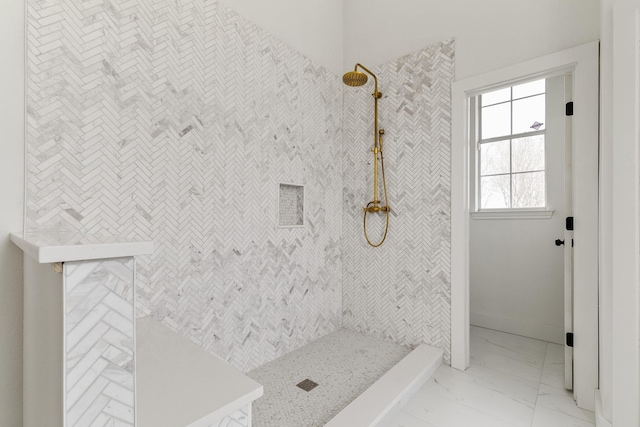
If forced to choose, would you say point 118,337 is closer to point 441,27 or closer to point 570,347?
point 570,347

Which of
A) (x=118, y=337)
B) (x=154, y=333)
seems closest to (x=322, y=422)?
(x=154, y=333)

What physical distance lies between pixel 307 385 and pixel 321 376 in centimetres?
14

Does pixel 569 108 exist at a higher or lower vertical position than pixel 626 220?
higher

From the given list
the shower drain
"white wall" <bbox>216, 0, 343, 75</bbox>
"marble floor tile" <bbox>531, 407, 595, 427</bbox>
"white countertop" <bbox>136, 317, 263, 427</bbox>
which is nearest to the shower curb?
the shower drain

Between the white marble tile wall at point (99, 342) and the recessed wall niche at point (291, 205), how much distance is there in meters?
1.70

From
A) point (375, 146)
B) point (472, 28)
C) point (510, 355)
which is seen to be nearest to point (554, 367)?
point (510, 355)

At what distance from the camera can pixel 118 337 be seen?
0.60 meters

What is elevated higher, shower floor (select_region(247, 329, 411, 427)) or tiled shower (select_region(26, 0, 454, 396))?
tiled shower (select_region(26, 0, 454, 396))

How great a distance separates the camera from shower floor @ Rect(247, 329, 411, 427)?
1635 mm

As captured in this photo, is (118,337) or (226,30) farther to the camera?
(226,30)

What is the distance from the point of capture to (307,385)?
191cm

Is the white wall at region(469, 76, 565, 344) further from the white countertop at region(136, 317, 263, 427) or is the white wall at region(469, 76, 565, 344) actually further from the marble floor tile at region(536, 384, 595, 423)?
the white countertop at region(136, 317, 263, 427)

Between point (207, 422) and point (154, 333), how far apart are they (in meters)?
0.73

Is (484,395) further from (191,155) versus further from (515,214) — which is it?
(191,155)
